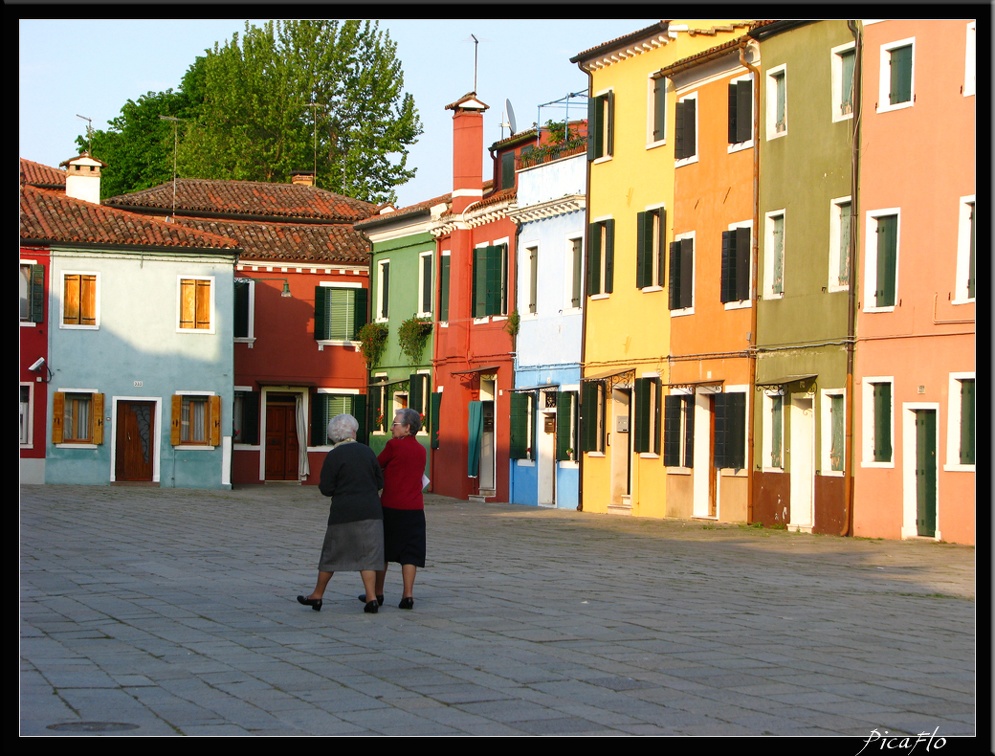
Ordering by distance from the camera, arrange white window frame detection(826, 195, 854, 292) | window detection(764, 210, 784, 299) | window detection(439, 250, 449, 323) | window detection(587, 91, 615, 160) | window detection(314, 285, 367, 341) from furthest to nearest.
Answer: window detection(314, 285, 367, 341) < window detection(439, 250, 449, 323) < window detection(587, 91, 615, 160) < window detection(764, 210, 784, 299) < white window frame detection(826, 195, 854, 292)

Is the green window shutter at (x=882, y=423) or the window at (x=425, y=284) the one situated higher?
the window at (x=425, y=284)

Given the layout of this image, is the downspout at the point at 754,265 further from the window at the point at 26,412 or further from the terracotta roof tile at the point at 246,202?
the terracotta roof tile at the point at 246,202

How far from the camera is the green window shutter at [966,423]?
25.4 metres

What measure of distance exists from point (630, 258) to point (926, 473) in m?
11.3

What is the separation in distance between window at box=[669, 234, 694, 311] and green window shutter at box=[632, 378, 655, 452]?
1.73 meters

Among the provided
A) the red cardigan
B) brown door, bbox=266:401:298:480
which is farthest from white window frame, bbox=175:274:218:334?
the red cardigan

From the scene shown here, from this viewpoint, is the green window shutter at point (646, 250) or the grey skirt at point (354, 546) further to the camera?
the green window shutter at point (646, 250)

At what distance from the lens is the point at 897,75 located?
2739 centimetres

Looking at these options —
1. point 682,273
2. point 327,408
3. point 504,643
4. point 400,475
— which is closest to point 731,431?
point 682,273

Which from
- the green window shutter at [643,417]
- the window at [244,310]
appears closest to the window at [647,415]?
the green window shutter at [643,417]

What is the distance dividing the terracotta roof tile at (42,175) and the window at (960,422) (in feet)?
130

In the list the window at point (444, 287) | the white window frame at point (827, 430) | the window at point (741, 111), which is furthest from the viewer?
the window at point (444, 287)

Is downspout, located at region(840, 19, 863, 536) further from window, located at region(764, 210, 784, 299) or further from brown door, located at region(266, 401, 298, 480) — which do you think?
brown door, located at region(266, 401, 298, 480)

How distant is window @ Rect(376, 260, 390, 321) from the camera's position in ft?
162
